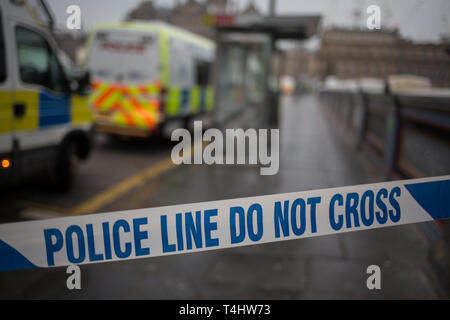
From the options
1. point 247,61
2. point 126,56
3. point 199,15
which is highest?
point 199,15

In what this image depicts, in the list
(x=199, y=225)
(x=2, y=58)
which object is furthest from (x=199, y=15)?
(x=199, y=225)

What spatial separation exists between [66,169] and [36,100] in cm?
113

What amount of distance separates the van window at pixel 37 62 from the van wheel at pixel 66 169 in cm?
79

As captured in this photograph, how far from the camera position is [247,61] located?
10.7 meters

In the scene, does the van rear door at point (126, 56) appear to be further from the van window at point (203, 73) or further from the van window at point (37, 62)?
the van window at point (37, 62)

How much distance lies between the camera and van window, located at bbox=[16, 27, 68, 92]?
4.56 meters

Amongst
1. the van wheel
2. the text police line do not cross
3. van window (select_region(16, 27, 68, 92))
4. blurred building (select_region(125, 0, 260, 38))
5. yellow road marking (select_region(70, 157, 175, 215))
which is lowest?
yellow road marking (select_region(70, 157, 175, 215))

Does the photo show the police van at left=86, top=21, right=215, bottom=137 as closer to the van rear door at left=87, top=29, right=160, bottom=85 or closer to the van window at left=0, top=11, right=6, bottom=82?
the van rear door at left=87, top=29, right=160, bottom=85

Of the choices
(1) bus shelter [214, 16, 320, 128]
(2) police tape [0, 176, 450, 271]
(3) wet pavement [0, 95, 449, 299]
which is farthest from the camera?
(1) bus shelter [214, 16, 320, 128]

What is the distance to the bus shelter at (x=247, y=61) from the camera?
9.09 meters

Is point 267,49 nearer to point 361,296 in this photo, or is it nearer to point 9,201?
point 9,201

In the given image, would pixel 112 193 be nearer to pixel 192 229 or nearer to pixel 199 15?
pixel 192 229

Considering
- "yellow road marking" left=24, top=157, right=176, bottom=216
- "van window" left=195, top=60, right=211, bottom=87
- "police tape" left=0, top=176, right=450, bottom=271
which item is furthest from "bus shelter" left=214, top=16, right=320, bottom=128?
"police tape" left=0, top=176, right=450, bottom=271
